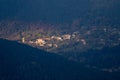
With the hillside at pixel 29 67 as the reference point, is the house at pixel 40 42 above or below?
above

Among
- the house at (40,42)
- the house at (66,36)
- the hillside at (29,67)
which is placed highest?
the house at (66,36)

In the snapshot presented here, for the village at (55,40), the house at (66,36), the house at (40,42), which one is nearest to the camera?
Result: the house at (40,42)

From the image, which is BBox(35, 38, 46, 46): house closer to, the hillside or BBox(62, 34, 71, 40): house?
BBox(62, 34, 71, 40): house

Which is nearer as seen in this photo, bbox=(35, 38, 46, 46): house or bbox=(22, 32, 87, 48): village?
bbox=(35, 38, 46, 46): house

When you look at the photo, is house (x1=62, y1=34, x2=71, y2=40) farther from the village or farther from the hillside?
the hillside

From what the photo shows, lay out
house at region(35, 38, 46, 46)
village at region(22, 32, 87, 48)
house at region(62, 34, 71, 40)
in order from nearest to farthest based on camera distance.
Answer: house at region(35, 38, 46, 46)
village at region(22, 32, 87, 48)
house at region(62, 34, 71, 40)

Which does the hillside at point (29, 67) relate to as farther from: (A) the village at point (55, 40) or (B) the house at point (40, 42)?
(A) the village at point (55, 40)

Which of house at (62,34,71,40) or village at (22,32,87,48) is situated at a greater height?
house at (62,34,71,40)

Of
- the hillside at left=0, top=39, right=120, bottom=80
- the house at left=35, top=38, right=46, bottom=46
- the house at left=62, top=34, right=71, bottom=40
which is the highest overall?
the house at left=62, top=34, right=71, bottom=40

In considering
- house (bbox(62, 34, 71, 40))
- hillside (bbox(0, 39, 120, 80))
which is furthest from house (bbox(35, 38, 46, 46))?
hillside (bbox(0, 39, 120, 80))

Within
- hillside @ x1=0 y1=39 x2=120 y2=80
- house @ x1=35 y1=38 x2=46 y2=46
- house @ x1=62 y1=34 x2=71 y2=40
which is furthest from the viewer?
house @ x1=62 y1=34 x2=71 y2=40

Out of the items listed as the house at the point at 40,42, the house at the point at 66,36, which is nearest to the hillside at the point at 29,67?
the house at the point at 40,42

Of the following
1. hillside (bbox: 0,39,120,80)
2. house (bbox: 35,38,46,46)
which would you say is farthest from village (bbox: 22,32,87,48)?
hillside (bbox: 0,39,120,80)
